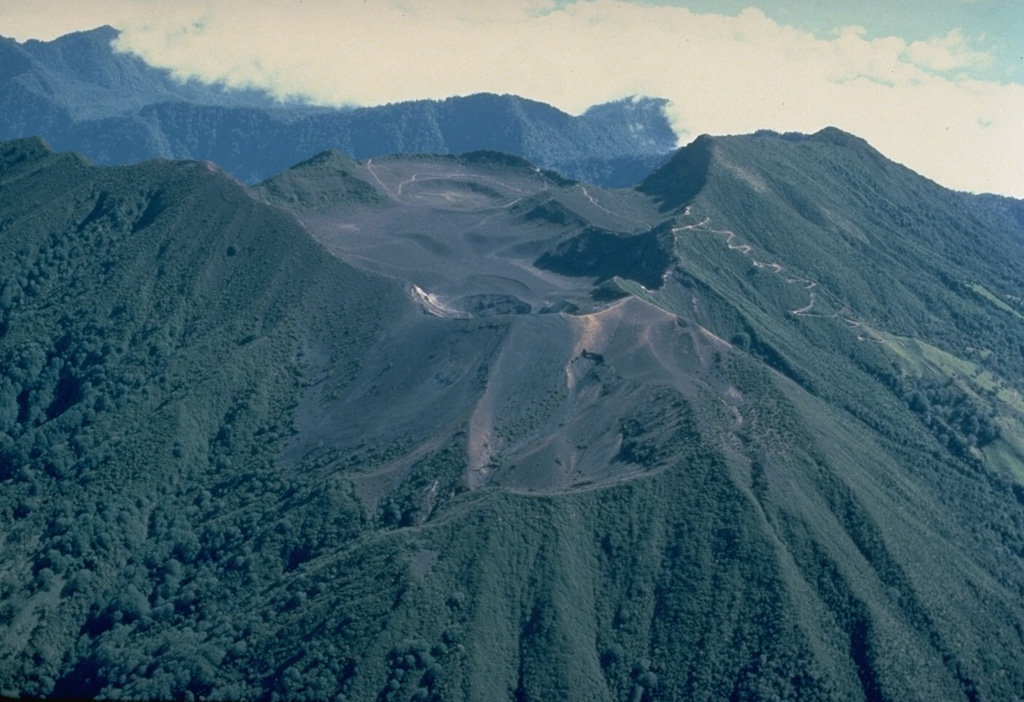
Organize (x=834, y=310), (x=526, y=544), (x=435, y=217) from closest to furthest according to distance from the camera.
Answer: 1. (x=526, y=544)
2. (x=834, y=310)
3. (x=435, y=217)

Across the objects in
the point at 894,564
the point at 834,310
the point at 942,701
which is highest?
the point at 834,310

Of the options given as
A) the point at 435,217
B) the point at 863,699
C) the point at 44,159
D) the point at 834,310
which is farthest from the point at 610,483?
the point at 44,159

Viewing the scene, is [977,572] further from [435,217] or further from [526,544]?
[435,217]

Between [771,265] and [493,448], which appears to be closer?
[493,448]

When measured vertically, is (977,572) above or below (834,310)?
below

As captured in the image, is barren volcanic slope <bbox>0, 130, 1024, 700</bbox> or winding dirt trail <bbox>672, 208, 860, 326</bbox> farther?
winding dirt trail <bbox>672, 208, 860, 326</bbox>

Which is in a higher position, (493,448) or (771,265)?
(771,265)

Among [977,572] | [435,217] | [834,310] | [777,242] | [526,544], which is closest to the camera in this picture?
[526,544]

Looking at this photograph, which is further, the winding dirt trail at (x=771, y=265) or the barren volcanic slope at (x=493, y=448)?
the winding dirt trail at (x=771, y=265)
